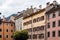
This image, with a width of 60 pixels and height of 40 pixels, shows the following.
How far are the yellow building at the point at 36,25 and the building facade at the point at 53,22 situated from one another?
13.3 feet

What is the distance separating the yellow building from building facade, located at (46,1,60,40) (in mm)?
4048

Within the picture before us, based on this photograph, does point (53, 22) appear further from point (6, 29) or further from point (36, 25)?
point (6, 29)

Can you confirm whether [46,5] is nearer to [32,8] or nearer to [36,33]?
[36,33]

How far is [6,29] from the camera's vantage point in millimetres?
116938

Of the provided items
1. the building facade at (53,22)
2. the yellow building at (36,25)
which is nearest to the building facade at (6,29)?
the yellow building at (36,25)

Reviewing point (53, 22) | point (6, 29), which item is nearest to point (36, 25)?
point (53, 22)

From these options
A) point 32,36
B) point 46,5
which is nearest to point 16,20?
point 32,36

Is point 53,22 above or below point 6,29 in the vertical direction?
below

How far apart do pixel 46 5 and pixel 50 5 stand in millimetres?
2460

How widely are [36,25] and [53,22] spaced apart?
16575 mm

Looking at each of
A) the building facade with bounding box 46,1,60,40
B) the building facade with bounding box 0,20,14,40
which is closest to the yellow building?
the building facade with bounding box 46,1,60,40

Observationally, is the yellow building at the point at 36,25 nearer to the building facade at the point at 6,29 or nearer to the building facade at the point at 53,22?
the building facade at the point at 53,22

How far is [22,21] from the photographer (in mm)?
106125

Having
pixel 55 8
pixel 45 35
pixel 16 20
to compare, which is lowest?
pixel 45 35
